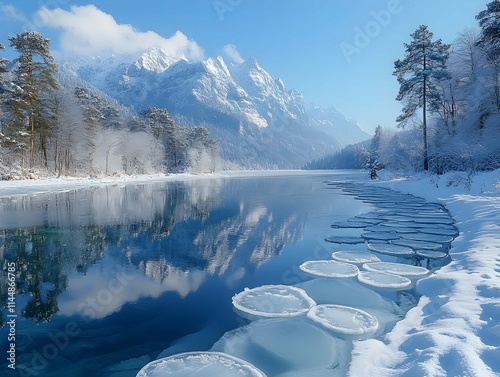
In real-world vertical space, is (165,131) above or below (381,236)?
above

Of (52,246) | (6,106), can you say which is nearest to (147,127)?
(6,106)

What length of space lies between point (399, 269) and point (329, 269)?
1.60 m

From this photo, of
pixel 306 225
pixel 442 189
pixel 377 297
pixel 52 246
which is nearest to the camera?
pixel 377 297

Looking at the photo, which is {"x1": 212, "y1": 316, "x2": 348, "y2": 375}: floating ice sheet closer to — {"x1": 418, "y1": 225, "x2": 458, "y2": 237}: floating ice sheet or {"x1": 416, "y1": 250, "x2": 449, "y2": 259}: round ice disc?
{"x1": 416, "y1": 250, "x2": 449, "y2": 259}: round ice disc

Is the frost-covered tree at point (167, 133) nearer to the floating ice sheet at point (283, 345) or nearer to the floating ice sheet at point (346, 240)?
the floating ice sheet at point (346, 240)

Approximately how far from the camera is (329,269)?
23.1ft

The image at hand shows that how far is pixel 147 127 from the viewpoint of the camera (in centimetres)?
6419

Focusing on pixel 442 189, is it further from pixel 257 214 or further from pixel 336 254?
pixel 336 254

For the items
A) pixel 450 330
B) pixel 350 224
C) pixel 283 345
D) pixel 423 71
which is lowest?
pixel 283 345

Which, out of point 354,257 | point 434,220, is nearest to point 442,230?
point 434,220

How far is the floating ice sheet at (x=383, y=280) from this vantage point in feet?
19.6

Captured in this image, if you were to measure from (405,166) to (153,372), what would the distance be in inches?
1733

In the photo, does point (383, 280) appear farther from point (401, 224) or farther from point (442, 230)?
point (401, 224)

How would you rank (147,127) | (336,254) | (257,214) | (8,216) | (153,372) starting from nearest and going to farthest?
(153,372), (336,254), (8,216), (257,214), (147,127)
